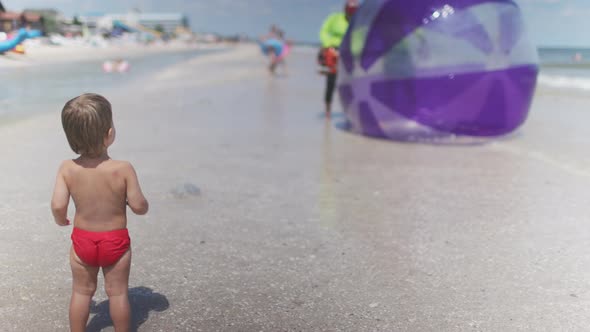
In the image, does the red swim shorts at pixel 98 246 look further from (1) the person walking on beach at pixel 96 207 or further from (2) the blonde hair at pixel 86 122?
(2) the blonde hair at pixel 86 122

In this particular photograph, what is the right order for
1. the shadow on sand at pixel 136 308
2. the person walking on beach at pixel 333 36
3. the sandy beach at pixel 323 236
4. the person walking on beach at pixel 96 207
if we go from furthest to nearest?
1. the person walking on beach at pixel 333 36
2. the sandy beach at pixel 323 236
3. the shadow on sand at pixel 136 308
4. the person walking on beach at pixel 96 207

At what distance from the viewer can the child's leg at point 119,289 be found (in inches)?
78.3

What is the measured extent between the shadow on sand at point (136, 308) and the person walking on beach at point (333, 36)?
239 inches

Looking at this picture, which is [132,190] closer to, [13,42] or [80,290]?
[80,290]

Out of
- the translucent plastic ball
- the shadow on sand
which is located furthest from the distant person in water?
the shadow on sand

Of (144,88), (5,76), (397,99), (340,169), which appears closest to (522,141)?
(397,99)

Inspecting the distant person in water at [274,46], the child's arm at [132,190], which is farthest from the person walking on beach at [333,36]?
the distant person in water at [274,46]

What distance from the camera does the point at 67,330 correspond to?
2.19 meters

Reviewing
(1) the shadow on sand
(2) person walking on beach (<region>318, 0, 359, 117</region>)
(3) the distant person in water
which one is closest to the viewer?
(1) the shadow on sand

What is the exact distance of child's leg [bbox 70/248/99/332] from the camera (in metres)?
1.98

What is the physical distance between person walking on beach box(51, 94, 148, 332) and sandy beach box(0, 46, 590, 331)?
14.0 inches

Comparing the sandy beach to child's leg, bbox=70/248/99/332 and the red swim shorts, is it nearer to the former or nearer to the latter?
child's leg, bbox=70/248/99/332

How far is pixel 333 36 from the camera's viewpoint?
8062 mm

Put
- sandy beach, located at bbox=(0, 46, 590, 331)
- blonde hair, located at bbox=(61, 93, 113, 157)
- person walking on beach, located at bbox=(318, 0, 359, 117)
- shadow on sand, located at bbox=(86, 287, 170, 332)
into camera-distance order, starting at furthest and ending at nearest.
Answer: person walking on beach, located at bbox=(318, 0, 359, 117)
sandy beach, located at bbox=(0, 46, 590, 331)
shadow on sand, located at bbox=(86, 287, 170, 332)
blonde hair, located at bbox=(61, 93, 113, 157)
